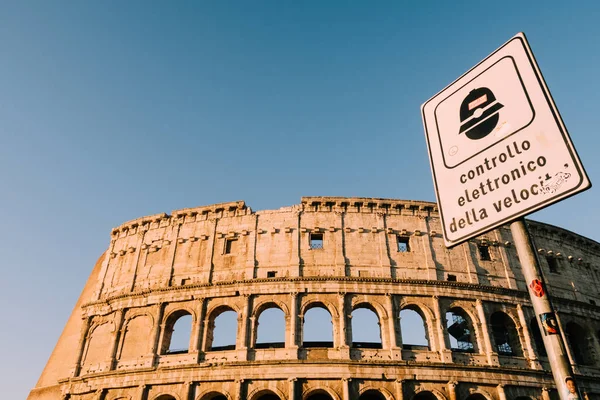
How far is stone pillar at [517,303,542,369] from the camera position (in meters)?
20.9

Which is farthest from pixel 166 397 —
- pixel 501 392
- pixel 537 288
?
pixel 537 288

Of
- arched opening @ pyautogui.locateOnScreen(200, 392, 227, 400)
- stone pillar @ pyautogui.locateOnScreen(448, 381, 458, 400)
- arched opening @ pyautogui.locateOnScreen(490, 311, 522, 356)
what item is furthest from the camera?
arched opening @ pyautogui.locateOnScreen(490, 311, 522, 356)

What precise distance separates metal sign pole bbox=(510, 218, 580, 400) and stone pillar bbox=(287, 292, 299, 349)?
59.4 feet

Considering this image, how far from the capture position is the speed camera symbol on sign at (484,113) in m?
3.23

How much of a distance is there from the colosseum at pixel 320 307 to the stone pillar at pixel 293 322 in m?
0.06

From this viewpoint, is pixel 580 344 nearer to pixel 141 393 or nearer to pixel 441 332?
pixel 441 332

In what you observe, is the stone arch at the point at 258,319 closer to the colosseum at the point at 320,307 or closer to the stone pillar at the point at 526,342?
the colosseum at the point at 320,307

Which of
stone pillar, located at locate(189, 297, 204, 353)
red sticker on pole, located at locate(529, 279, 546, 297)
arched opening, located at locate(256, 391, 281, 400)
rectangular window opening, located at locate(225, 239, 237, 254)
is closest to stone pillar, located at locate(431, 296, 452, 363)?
arched opening, located at locate(256, 391, 281, 400)

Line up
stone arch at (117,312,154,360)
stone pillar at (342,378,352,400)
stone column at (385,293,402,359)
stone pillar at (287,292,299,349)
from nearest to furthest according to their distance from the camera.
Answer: stone pillar at (342,378,352,400), stone column at (385,293,402,359), stone pillar at (287,292,299,349), stone arch at (117,312,154,360)

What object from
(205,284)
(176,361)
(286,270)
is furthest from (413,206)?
(176,361)

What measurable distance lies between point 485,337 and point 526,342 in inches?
97.4

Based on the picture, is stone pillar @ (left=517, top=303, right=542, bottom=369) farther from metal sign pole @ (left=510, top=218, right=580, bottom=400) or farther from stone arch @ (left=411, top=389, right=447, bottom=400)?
metal sign pole @ (left=510, top=218, right=580, bottom=400)

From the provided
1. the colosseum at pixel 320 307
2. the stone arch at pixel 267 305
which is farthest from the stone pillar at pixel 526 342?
the stone arch at pixel 267 305

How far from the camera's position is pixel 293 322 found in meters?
20.5
